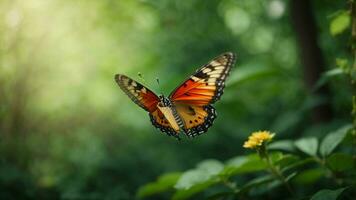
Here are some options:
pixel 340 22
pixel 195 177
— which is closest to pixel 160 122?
pixel 195 177

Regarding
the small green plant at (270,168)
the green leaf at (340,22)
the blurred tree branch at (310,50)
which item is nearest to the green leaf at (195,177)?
the small green plant at (270,168)

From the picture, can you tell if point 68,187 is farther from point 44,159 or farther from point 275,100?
point 275,100

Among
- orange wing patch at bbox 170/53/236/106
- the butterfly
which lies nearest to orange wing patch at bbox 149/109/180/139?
the butterfly

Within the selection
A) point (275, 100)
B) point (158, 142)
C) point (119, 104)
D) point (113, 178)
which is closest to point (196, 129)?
point (113, 178)

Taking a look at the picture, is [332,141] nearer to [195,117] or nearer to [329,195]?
[329,195]

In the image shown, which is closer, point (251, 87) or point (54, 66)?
point (54, 66)

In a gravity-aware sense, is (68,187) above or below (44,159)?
below

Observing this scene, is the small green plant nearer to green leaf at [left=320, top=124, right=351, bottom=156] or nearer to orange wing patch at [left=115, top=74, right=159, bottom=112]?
green leaf at [left=320, top=124, right=351, bottom=156]

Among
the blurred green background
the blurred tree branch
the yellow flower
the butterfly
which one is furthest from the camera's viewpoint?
the blurred tree branch
